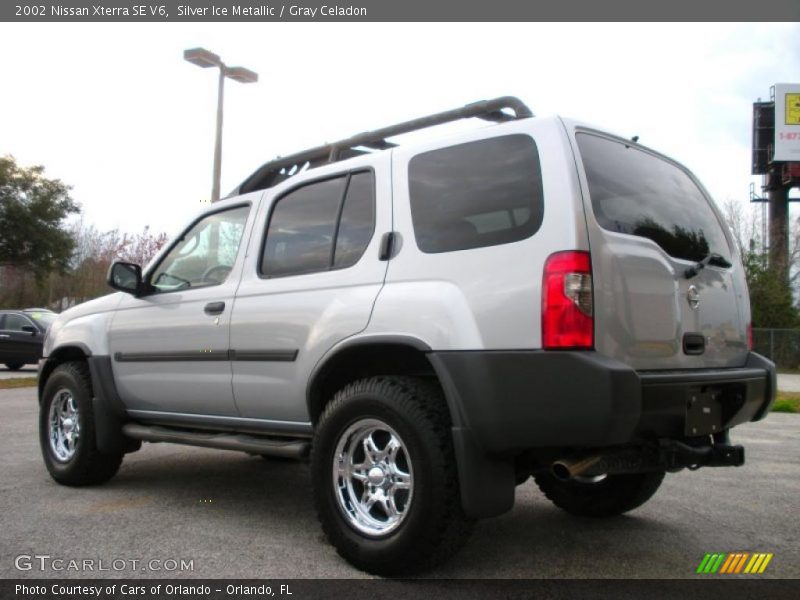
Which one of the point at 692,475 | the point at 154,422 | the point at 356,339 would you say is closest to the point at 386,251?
the point at 356,339

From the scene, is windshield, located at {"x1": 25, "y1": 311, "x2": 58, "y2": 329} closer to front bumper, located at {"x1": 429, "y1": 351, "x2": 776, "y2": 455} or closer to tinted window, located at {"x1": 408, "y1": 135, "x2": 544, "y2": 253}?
tinted window, located at {"x1": 408, "y1": 135, "x2": 544, "y2": 253}

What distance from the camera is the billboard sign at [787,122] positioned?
43.3 meters

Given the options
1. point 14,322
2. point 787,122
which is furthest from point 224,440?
point 787,122

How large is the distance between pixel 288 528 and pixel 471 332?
1795mm

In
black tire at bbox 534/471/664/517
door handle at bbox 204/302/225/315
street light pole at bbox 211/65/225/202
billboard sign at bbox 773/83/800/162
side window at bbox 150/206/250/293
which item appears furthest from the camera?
billboard sign at bbox 773/83/800/162

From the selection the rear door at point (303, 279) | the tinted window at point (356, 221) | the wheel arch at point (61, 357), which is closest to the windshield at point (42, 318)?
the wheel arch at point (61, 357)

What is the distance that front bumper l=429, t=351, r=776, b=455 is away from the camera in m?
2.80

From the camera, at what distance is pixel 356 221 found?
12.6ft

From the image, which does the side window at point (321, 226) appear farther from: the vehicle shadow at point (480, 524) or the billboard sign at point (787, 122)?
the billboard sign at point (787, 122)

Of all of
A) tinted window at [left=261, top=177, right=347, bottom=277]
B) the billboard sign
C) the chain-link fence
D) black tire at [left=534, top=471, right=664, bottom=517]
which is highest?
the billboard sign

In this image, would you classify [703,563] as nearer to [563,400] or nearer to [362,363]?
[563,400]

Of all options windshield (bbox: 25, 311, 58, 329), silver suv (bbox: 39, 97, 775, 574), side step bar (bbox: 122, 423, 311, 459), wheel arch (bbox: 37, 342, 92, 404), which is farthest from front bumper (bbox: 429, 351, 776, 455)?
windshield (bbox: 25, 311, 58, 329)

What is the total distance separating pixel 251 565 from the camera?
3.44 metres

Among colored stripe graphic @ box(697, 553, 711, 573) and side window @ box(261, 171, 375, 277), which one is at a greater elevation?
side window @ box(261, 171, 375, 277)
